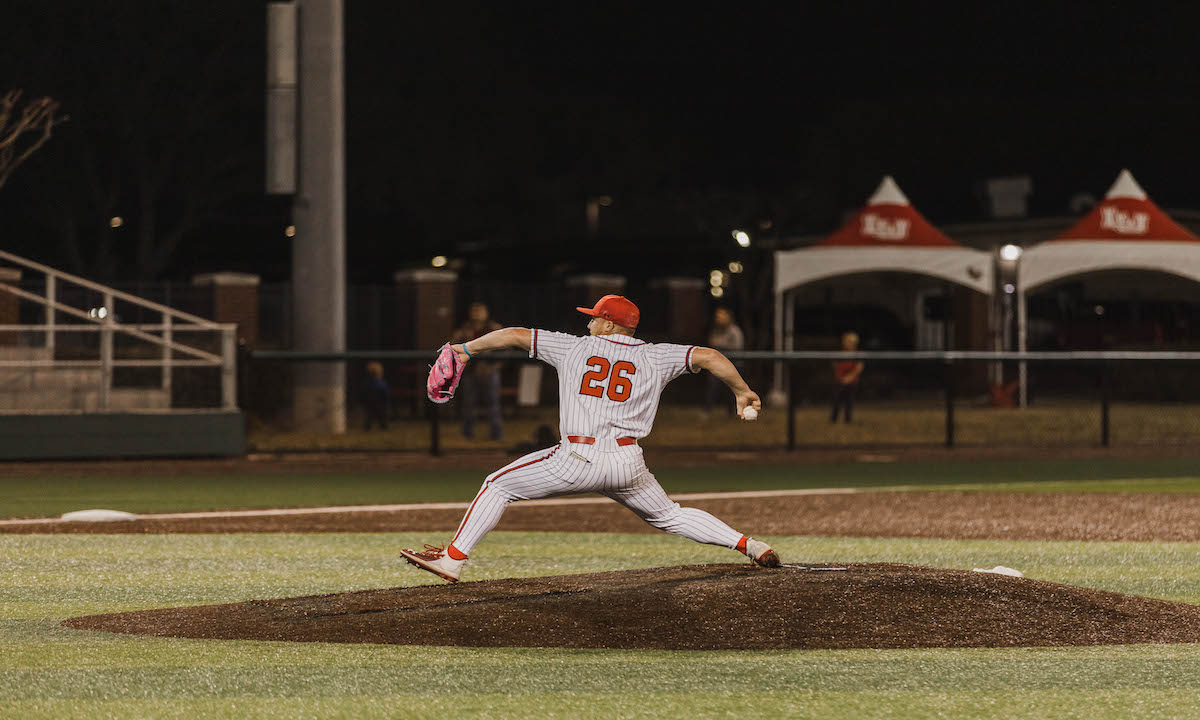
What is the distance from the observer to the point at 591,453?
27.7 ft

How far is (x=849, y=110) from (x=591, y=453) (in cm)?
7271

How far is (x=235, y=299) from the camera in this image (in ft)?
102

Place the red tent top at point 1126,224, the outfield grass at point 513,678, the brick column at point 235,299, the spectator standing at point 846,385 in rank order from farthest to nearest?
the brick column at point 235,299 < the red tent top at point 1126,224 < the spectator standing at point 846,385 < the outfield grass at point 513,678

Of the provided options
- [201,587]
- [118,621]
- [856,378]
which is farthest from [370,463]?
[118,621]

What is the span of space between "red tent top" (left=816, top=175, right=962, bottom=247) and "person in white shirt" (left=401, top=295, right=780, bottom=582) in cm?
2101

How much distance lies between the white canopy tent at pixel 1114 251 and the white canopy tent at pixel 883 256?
95 centimetres

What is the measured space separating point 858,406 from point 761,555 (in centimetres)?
1729

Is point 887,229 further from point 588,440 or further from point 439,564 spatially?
point 439,564

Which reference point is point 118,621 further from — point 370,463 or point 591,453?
point 370,463

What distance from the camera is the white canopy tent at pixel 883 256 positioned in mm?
28641

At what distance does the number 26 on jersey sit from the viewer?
8477mm

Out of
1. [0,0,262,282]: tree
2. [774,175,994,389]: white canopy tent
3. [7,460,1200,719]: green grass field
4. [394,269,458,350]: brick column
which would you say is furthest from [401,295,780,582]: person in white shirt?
[0,0,262,282]: tree

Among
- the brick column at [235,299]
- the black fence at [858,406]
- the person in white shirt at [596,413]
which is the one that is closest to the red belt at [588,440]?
the person in white shirt at [596,413]

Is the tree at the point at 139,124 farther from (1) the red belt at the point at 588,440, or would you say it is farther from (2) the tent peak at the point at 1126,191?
(1) the red belt at the point at 588,440
